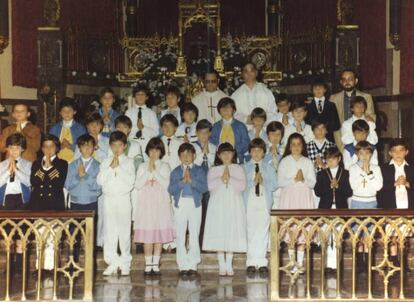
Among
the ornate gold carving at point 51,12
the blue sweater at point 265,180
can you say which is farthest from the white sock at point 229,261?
the ornate gold carving at point 51,12

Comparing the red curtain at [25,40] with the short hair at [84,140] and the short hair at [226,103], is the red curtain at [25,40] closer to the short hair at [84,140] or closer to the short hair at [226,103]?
the short hair at [226,103]

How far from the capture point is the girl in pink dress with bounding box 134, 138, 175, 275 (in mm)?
10898

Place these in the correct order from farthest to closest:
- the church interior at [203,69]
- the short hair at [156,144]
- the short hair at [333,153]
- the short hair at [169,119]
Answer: the short hair at [169,119] → the short hair at [156,144] → the short hair at [333,153] → the church interior at [203,69]

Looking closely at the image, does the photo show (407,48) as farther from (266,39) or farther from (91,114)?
(91,114)

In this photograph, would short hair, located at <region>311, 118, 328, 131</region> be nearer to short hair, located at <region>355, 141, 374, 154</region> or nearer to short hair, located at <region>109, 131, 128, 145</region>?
short hair, located at <region>355, 141, 374, 154</region>

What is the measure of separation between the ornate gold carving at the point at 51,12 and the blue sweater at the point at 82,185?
4888mm

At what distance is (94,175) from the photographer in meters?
10.8

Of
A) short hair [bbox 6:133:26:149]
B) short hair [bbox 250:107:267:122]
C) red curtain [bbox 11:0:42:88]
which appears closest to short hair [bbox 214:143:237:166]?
short hair [bbox 250:107:267:122]

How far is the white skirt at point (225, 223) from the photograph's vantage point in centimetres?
1092

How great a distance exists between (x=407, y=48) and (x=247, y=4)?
495cm

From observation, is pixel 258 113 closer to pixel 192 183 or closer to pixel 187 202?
pixel 192 183

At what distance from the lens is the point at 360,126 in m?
10.9

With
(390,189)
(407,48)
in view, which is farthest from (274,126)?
(407,48)

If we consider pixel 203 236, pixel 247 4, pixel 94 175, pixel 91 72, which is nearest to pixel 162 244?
pixel 203 236
